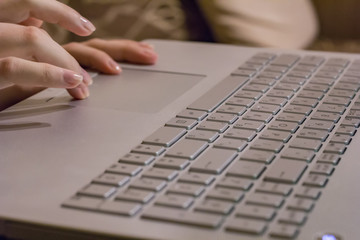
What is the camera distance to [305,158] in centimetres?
51

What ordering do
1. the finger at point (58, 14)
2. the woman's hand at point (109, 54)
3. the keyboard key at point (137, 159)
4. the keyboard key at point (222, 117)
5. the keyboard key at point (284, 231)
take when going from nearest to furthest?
the keyboard key at point (284, 231) < the keyboard key at point (137, 159) < the keyboard key at point (222, 117) < the finger at point (58, 14) < the woman's hand at point (109, 54)

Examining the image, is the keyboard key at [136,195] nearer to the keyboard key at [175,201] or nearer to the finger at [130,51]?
the keyboard key at [175,201]

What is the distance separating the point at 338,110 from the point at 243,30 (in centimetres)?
62

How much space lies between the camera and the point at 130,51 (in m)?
0.86

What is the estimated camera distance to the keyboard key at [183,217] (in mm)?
412

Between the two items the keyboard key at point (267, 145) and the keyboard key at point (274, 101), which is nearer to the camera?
the keyboard key at point (267, 145)

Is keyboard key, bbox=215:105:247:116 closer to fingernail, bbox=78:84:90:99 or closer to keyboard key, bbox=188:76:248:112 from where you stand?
keyboard key, bbox=188:76:248:112

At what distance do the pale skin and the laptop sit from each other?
3cm

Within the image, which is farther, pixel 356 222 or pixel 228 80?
pixel 228 80

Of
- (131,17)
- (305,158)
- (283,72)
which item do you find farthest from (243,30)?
(305,158)

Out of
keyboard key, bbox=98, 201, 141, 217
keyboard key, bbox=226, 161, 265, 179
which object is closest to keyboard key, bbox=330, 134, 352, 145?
keyboard key, bbox=226, 161, 265, 179

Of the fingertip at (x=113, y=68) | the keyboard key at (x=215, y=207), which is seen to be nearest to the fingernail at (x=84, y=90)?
the fingertip at (x=113, y=68)

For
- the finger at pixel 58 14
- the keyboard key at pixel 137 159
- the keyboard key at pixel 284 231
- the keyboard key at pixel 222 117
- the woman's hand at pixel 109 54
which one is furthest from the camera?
the woman's hand at pixel 109 54

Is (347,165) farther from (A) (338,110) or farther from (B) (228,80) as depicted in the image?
(B) (228,80)
